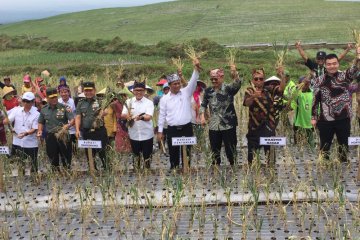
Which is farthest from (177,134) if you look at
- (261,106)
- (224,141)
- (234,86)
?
(261,106)

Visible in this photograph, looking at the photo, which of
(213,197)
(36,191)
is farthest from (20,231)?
(213,197)

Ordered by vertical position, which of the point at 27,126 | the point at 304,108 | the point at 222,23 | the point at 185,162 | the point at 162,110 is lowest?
the point at 185,162

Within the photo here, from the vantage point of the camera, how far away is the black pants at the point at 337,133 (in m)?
5.28

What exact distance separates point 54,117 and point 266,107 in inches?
108

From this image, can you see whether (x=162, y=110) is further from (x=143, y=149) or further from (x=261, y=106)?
(x=261, y=106)

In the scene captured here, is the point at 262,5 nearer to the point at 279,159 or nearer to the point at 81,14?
the point at 81,14

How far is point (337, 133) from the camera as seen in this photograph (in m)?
5.39

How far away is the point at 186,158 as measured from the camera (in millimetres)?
5398

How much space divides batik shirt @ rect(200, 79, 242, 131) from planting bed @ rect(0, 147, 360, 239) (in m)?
0.60

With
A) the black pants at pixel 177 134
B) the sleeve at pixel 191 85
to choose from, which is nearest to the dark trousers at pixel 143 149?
the black pants at pixel 177 134

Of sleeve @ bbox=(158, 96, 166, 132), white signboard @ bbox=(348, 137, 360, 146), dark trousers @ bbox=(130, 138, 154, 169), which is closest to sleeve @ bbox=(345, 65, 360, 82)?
white signboard @ bbox=(348, 137, 360, 146)

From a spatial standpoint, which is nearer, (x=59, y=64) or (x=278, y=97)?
(x=278, y=97)

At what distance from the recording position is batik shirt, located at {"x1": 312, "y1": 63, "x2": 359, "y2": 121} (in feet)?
16.8

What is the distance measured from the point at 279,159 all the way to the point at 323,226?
2.00 metres
